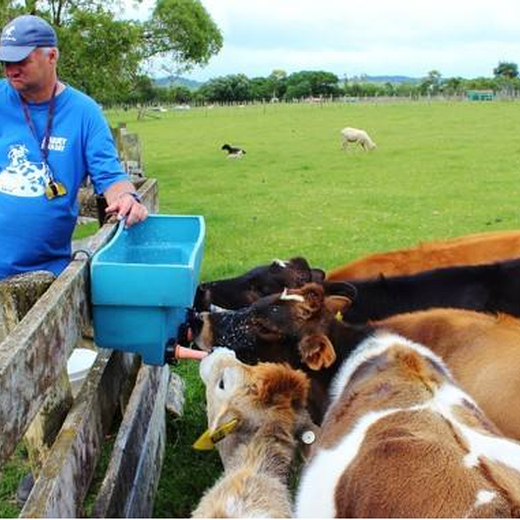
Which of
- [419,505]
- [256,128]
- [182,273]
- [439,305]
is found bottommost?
[256,128]

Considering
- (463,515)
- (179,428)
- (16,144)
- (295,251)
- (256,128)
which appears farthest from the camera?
(256,128)

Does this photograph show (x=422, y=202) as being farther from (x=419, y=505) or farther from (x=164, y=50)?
(x=164, y=50)

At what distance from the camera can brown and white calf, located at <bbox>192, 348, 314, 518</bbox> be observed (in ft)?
12.9

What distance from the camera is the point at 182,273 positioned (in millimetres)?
4035

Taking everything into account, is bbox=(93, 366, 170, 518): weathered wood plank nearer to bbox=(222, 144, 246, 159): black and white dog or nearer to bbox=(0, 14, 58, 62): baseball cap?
bbox=(0, 14, 58, 62): baseball cap

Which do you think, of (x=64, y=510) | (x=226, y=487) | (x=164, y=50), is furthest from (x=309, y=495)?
(x=164, y=50)

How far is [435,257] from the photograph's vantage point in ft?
23.6

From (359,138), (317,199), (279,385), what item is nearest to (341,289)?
(279,385)

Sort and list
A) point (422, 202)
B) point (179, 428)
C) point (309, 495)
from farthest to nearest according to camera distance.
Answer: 1. point (422, 202)
2. point (179, 428)
3. point (309, 495)

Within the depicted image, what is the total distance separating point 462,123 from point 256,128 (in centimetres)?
1160

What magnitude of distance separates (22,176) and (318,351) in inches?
76.7

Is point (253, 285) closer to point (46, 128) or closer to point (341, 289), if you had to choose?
point (341, 289)

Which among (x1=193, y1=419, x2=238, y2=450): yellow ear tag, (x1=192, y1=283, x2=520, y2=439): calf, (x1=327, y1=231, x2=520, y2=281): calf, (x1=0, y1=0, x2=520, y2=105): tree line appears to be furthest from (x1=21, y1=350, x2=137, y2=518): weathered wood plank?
(x1=0, y1=0, x2=520, y2=105): tree line

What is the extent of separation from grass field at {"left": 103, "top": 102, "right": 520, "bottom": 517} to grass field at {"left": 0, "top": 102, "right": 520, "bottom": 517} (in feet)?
0.06
